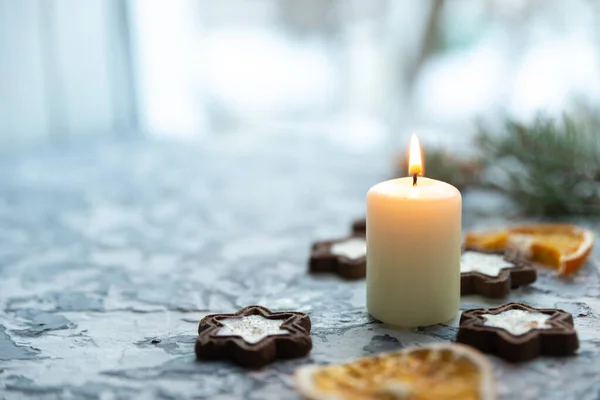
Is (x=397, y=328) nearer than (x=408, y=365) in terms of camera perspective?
No

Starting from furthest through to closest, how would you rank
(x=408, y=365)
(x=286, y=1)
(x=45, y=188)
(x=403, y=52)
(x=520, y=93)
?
(x=286, y=1), (x=403, y=52), (x=520, y=93), (x=45, y=188), (x=408, y=365)

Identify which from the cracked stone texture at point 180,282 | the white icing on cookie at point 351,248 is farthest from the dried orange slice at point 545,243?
the white icing on cookie at point 351,248

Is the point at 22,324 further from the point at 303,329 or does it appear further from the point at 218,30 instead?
the point at 218,30

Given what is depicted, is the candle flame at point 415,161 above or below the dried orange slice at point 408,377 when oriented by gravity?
above

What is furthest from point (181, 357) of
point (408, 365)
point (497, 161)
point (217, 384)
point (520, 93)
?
point (520, 93)

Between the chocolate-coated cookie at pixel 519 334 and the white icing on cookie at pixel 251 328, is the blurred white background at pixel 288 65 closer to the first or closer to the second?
the chocolate-coated cookie at pixel 519 334

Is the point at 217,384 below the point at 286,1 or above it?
below

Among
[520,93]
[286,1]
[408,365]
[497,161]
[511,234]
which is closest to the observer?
[408,365]
